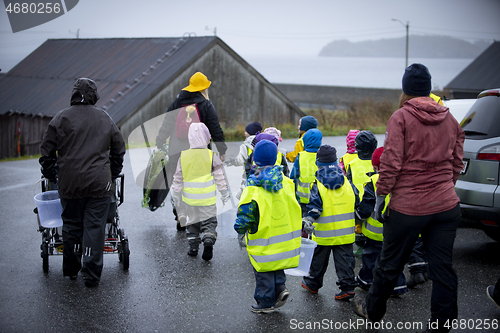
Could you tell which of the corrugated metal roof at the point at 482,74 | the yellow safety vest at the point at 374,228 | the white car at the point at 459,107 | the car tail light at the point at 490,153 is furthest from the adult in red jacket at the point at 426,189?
the corrugated metal roof at the point at 482,74

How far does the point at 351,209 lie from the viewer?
440 cm

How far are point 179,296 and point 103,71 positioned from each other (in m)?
25.1

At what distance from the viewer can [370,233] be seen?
4.50 m

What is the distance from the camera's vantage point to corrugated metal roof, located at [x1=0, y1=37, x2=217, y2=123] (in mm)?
23953

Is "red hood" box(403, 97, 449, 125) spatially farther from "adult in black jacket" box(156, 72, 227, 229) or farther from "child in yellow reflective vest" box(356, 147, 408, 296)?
"adult in black jacket" box(156, 72, 227, 229)

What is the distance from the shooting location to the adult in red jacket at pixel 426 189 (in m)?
3.37

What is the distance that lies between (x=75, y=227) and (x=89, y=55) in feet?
94.5

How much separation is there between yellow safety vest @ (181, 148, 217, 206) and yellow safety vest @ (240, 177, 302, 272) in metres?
1.73

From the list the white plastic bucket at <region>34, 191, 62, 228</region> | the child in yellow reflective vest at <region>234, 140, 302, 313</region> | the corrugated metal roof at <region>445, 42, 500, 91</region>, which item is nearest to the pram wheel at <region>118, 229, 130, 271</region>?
the white plastic bucket at <region>34, 191, 62, 228</region>

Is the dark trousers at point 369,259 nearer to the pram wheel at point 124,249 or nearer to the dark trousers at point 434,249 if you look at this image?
the dark trousers at point 434,249

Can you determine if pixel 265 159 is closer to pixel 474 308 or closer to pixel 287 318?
pixel 287 318

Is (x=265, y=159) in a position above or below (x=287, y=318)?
above

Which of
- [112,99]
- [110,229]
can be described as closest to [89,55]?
[112,99]

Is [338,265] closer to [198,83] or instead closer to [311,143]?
[311,143]
